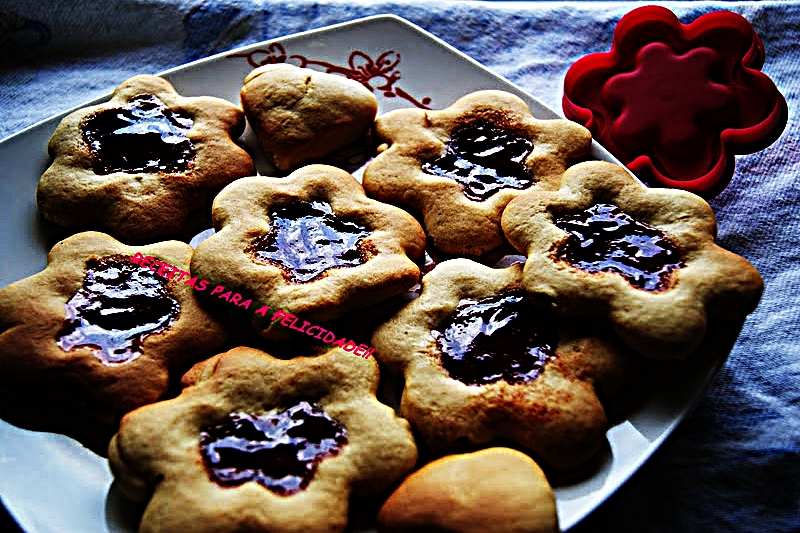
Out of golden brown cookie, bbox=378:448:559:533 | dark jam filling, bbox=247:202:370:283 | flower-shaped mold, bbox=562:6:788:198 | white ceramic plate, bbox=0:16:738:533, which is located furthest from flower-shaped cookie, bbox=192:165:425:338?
flower-shaped mold, bbox=562:6:788:198

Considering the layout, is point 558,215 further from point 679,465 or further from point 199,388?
point 199,388

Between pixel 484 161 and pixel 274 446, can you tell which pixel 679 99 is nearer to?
pixel 484 161

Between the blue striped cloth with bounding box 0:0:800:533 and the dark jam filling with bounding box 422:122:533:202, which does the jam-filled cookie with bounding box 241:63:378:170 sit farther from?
the blue striped cloth with bounding box 0:0:800:533

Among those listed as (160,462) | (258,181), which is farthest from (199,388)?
(258,181)

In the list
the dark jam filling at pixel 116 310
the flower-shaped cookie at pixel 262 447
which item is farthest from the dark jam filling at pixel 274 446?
the dark jam filling at pixel 116 310

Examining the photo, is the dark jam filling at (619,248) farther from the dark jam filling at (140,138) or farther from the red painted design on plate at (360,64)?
the dark jam filling at (140,138)

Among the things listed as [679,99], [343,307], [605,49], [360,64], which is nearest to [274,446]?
[343,307]
